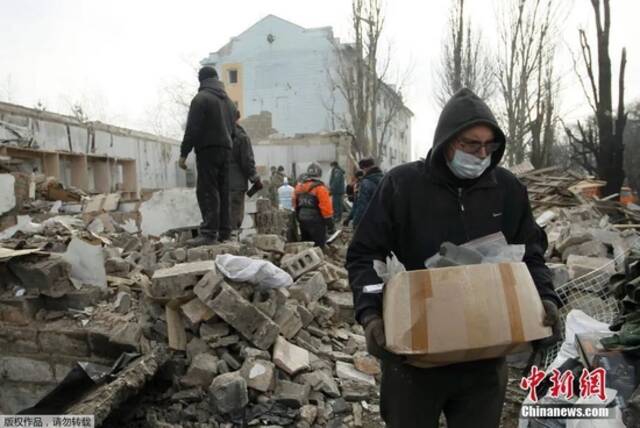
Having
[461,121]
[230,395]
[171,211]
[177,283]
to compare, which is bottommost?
[230,395]

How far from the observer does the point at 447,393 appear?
1800mm

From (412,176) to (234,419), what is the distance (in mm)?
2384

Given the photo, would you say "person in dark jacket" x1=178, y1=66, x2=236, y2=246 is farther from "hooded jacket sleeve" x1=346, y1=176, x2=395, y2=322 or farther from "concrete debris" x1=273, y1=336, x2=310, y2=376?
"hooded jacket sleeve" x1=346, y1=176, x2=395, y2=322

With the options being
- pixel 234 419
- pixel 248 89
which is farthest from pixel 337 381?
pixel 248 89

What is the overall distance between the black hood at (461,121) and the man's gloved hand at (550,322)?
0.56 meters

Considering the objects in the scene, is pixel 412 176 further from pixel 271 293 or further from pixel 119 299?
pixel 119 299

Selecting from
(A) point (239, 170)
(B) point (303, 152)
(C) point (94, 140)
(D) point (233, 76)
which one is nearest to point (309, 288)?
(A) point (239, 170)

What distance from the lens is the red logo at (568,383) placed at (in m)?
2.50

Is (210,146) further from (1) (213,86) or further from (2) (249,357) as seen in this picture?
(2) (249,357)

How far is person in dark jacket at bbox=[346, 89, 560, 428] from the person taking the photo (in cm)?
179

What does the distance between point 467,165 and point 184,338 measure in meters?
2.99

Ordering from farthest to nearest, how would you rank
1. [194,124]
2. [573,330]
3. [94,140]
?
[94,140] → [194,124] → [573,330]

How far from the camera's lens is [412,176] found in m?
1.87

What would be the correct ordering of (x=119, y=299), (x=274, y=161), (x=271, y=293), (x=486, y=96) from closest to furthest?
(x=271, y=293), (x=119, y=299), (x=274, y=161), (x=486, y=96)
